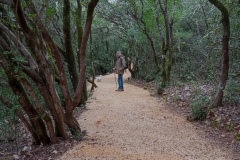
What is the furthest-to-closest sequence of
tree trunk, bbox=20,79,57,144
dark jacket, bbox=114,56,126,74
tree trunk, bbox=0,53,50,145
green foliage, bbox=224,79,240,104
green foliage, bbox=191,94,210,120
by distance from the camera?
1. dark jacket, bbox=114,56,126,74
2. green foliage, bbox=191,94,210,120
3. green foliage, bbox=224,79,240,104
4. tree trunk, bbox=20,79,57,144
5. tree trunk, bbox=0,53,50,145

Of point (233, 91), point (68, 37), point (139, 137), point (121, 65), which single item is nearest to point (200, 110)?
point (233, 91)

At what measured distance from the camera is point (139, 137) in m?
7.04

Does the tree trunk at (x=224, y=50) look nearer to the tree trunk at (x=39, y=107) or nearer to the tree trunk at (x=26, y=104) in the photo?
the tree trunk at (x=39, y=107)

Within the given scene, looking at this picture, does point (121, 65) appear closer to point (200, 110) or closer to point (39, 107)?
point (200, 110)

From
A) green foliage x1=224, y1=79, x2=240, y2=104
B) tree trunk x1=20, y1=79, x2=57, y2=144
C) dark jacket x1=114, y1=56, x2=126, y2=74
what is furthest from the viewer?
dark jacket x1=114, y1=56, x2=126, y2=74

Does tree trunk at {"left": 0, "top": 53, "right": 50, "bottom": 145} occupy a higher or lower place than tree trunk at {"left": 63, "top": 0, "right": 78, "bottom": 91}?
lower

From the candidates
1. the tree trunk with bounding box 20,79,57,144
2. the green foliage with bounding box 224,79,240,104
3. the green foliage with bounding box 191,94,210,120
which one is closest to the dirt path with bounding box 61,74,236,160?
the green foliage with bounding box 191,94,210,120

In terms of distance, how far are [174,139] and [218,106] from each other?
2443 millimetres

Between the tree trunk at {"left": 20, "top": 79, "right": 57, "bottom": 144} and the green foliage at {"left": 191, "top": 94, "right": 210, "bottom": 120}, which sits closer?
the tree trunk at {"left": 20, "top": 79, "right": 57, "bottom": 144}

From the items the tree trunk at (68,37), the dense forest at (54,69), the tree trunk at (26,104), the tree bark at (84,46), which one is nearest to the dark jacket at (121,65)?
the dense forest at (54,69)

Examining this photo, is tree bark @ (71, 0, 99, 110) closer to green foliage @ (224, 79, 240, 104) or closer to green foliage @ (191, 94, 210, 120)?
green foliage @ (191, 94, 210, 120)

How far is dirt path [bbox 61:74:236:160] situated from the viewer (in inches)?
226

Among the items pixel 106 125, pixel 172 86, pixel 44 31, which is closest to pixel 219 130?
pixel 106 125

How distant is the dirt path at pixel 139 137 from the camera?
5.75 metres
